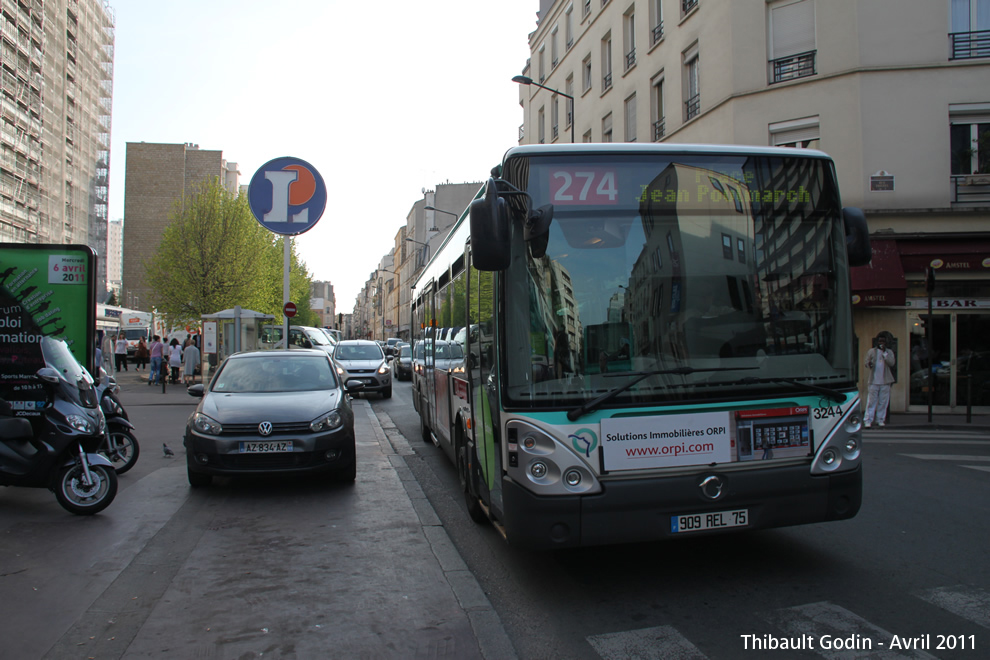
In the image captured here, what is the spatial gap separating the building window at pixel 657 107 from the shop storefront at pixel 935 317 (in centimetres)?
869

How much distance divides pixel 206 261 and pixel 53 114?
45.2 meters

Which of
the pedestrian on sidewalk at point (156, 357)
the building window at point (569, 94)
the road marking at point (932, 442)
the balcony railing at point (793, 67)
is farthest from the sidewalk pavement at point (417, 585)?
the building window at point (569, 94)

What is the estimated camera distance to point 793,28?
1814 centimetres

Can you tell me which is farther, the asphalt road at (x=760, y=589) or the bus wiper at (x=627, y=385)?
the bus wiper at (x=627, y=385)

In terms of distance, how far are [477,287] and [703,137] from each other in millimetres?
16702

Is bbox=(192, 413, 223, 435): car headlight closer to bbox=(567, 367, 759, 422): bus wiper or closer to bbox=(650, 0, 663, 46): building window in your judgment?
bbox=(567, 367, 759, 422): bus wiper

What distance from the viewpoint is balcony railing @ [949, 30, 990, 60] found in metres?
16.7

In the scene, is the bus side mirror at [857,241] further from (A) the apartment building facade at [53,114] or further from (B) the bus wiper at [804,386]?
(A) the apartment building facade at [53,114]

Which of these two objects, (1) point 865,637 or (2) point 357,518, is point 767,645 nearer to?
(1) point 865,637

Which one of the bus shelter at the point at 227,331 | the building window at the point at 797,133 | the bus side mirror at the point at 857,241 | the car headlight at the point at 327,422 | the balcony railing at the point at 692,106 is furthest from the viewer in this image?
the bus shelter at the point at 227,331

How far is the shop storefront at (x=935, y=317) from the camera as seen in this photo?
1641 centimetres

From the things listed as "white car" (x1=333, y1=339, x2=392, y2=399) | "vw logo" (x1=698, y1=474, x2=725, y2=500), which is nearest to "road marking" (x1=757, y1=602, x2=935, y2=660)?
"vw logo" (x1=698, y1=474, x2=725, y2=500)

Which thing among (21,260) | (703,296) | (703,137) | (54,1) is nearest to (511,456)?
(703,296)

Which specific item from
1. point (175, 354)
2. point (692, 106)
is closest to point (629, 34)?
point (692, 106)
